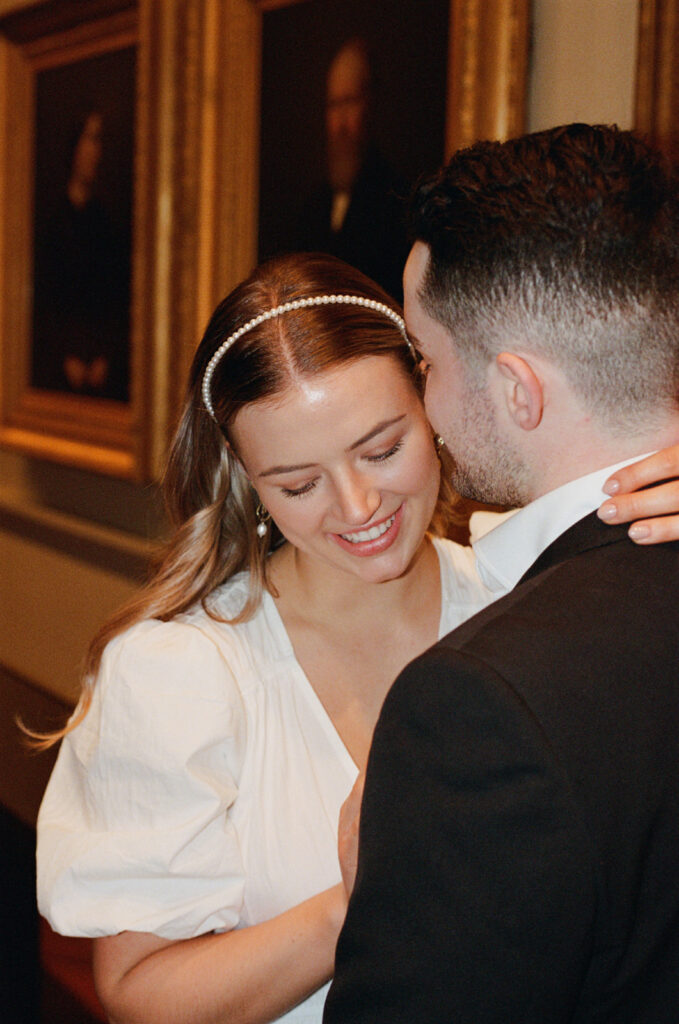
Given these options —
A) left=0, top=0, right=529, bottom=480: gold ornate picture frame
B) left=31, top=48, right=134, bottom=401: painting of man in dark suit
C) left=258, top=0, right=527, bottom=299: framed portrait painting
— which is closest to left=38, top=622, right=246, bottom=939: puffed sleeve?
left=258, top=0, right=527, bottom=299: framed portrait painting

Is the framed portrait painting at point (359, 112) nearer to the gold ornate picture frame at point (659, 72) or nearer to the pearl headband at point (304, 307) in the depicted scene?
the gold ornate picture frame at point (659, 72)

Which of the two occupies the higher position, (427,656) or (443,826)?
(427,656)

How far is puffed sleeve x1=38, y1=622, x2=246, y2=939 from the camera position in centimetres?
160

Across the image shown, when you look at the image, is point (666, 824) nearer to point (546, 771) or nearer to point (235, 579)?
point (546, 771)

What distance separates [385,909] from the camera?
1.02 metres

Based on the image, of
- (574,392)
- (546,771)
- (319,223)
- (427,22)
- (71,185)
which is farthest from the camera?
(71,185)

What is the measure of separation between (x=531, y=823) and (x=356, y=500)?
2.55 ft

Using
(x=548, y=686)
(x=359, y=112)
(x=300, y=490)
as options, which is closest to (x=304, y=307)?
(x=300, y=490)

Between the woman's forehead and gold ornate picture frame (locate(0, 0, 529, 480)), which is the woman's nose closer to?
the woman's forehead

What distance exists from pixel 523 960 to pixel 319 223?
2.23 m

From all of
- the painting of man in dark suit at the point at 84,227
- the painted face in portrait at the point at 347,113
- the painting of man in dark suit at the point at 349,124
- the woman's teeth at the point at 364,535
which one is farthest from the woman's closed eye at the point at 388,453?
the painting of man in dark suit at the point at 84,227

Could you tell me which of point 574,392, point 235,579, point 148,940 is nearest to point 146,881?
point 148,940

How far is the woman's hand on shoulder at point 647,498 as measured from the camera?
108 cm

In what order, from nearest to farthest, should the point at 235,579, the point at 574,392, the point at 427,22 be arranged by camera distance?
the point at 574,392 < the point at 235,579 < the point at 427,22
